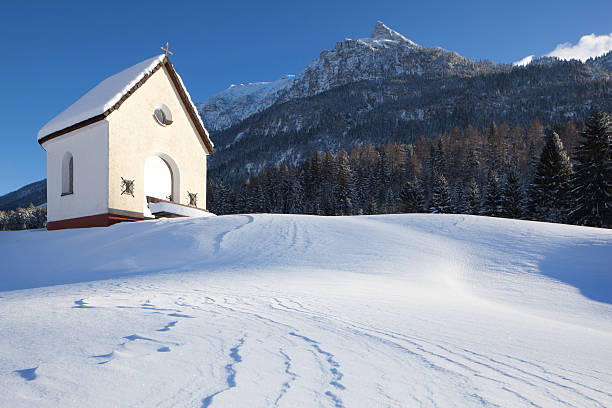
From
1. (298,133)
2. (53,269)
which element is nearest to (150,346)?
(53,269)

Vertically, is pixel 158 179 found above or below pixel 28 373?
above

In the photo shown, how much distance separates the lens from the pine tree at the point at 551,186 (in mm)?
35750

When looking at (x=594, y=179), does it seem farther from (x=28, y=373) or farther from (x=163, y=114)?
(x=28, y=373)

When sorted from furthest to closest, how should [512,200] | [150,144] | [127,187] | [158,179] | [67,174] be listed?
1. [512,200]
2. [158,179]
3. [150,144]
4. [67,174]
5. [127,187]

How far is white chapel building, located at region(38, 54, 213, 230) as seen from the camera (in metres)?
15.3

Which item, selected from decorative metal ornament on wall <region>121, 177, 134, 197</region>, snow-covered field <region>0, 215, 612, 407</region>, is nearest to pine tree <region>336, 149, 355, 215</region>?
decorative metal ornament on wall <region>121, 177, 134, 197</region>

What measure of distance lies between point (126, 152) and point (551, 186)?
1577 inches

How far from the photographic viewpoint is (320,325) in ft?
12.0

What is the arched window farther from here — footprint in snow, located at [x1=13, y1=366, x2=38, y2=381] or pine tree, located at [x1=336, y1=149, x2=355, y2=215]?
pine tree, located at [x1=336, y1=149, x2=355, y2=215]

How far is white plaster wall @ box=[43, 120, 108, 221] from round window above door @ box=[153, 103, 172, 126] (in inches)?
137

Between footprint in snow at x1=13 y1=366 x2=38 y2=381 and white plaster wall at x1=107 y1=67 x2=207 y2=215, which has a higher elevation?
white plaster wall at x1=107 y1=67 x2=207 y2=215

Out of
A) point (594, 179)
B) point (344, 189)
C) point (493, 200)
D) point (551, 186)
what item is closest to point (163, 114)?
point (594, 179)

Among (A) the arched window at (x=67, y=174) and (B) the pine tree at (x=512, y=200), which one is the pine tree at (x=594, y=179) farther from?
(A) the arched window at (x=67, y=174)

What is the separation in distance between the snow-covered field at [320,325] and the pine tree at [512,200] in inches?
1407
